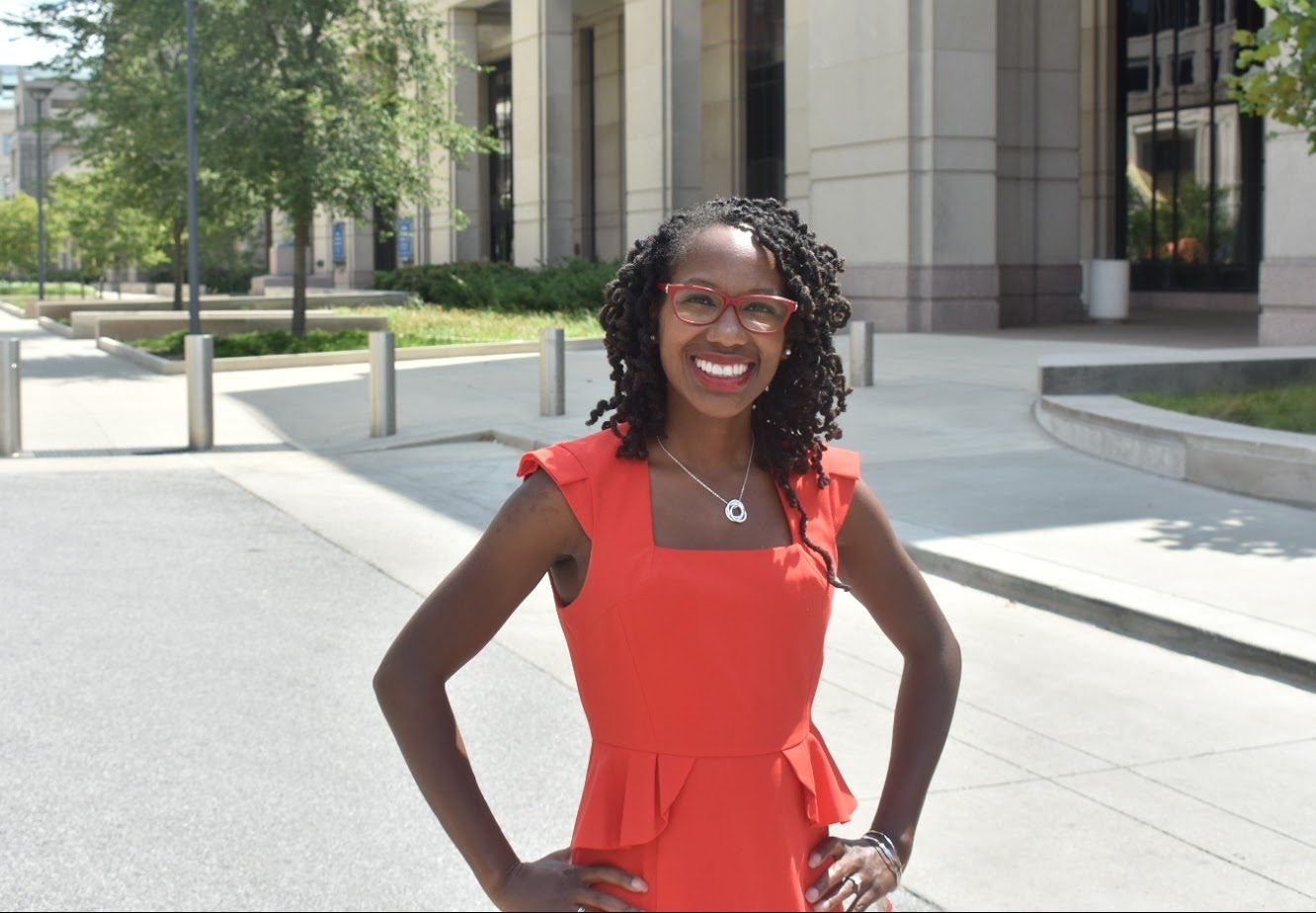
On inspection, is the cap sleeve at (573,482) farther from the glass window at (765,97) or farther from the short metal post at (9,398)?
the glass window at (765,97)

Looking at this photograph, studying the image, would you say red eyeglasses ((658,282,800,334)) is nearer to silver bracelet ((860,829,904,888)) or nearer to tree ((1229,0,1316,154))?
silver bracelet ((860,829,904,888))

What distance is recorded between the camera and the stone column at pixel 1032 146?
1121 inches

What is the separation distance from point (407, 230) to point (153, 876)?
46.8 m

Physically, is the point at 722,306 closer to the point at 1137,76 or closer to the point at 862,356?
the point at 862,356

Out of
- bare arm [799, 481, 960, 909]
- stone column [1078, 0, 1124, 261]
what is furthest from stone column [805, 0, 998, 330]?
bare arm [799, 481, 960, 909]

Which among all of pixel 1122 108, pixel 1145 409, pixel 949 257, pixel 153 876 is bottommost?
pixel 153 876

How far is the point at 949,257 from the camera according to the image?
87.5 feet

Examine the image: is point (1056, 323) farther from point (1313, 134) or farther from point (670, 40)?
point (1313, 134)

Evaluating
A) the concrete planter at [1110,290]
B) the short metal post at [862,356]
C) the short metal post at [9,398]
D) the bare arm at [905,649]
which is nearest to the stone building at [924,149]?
the concrete planter at [1110,290]

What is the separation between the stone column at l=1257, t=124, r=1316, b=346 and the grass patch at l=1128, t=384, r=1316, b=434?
223 inches

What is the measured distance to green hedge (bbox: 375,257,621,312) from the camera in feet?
115

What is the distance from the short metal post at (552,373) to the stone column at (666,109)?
18640 mm

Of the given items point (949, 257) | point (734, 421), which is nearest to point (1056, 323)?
point (949, 257)

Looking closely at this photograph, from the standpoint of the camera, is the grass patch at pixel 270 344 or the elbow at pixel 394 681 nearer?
the elbow at pixel 394 681
